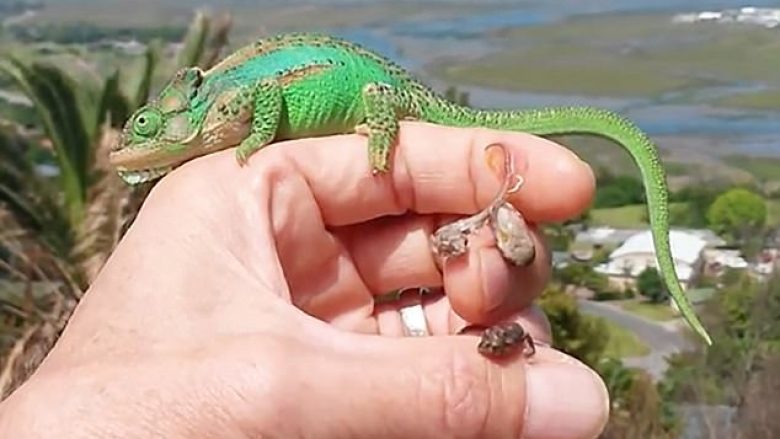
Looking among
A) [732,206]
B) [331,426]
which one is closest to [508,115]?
[331,426]

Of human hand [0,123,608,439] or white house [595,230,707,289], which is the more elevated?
human hand [0,123,608,439]

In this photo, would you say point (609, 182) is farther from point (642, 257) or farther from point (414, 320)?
point (414, 320)

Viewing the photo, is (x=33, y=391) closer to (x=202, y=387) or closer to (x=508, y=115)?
(x=202, y=387)

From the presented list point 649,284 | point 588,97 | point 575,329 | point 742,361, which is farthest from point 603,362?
point 588,97

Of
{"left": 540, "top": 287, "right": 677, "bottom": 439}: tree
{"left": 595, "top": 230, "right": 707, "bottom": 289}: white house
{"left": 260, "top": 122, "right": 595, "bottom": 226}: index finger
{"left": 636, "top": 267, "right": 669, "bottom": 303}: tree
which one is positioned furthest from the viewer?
{"left": 540, "top": 287, "right": 677, "bottom": 439}: tree

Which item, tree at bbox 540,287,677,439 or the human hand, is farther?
tree at bbox 540,287,677,439

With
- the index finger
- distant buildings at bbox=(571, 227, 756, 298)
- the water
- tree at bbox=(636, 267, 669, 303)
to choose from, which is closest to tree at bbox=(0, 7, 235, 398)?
the water

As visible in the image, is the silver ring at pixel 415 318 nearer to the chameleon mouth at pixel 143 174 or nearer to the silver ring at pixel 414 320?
the silver ring at pixel 414 320

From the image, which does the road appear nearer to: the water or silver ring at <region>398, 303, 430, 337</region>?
the water
